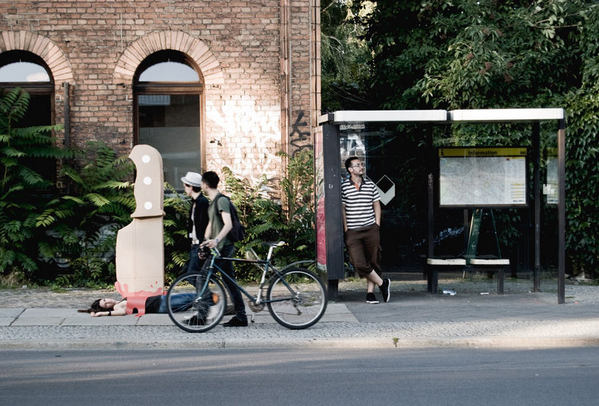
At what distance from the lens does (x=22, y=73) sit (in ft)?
45.8

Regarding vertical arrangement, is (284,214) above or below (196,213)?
below

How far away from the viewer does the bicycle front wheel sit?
8945mm

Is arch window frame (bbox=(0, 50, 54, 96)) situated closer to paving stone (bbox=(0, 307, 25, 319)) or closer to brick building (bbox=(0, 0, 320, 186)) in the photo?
brick building (bbox=(0, 0, 320, 186))

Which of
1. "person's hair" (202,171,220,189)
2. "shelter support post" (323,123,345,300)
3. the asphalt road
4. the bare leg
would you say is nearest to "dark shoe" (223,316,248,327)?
the asphalt road

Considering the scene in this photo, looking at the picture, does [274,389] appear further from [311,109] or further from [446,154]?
[311,109]

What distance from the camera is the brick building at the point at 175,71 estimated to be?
13.6m

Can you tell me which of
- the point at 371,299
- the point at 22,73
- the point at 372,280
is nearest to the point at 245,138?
the point at 22,73

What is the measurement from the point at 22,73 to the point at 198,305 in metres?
7.19

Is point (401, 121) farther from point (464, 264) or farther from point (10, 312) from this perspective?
point (10, 312)

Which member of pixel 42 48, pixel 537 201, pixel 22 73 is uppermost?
pixel 42 48

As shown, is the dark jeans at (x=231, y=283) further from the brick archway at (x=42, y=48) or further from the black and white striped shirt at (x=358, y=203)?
the brick archway at (x=42, y=48)

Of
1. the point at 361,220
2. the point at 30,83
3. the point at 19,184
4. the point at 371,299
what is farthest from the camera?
the point at 30,83

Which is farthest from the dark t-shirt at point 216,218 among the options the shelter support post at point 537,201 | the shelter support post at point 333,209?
the shelter support post at point 537,201

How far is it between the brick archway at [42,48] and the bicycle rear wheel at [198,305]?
6.26 metres
